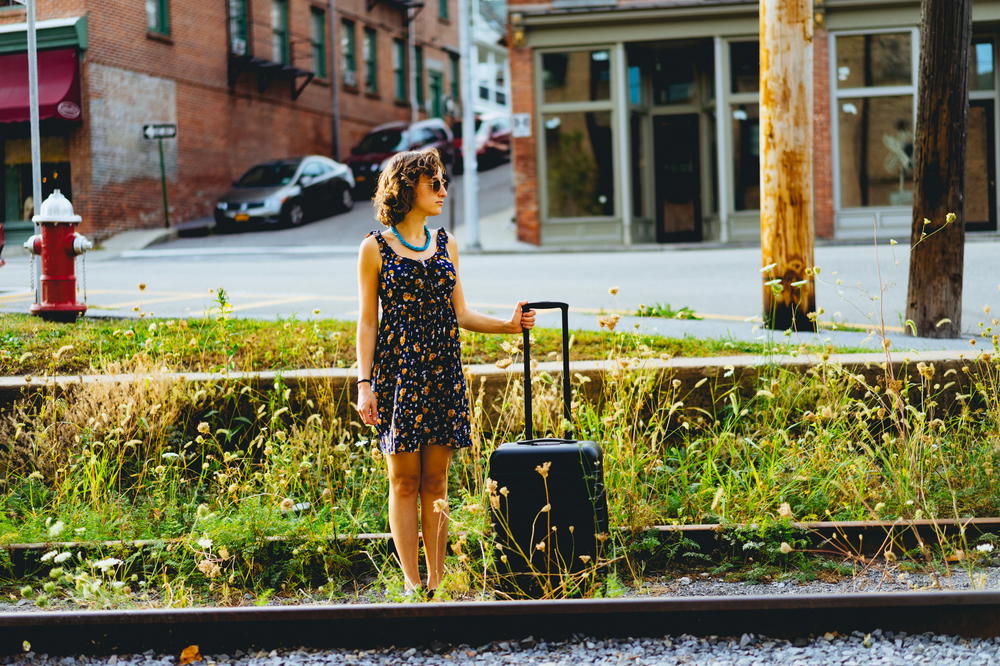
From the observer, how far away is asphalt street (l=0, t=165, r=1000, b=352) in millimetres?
9711

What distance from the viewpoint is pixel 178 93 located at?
93.9ft

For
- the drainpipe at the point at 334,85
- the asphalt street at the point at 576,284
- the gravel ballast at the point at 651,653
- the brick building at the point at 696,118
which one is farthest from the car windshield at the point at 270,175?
the gravel ballast at the point at 651,653

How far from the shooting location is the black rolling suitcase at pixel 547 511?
439 cm

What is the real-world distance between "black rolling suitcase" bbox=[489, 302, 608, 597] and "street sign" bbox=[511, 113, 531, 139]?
1854cm

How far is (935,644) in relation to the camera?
3.88 meters

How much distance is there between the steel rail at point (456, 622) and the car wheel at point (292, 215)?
2347 centimetres

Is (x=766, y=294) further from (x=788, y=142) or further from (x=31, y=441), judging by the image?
(x=31, y=441)

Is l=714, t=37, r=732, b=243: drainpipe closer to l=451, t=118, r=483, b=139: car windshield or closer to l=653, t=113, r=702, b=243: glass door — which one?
l=653, t=113, r=702, b=243: glass door

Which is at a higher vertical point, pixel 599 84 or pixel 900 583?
pixel 599 84

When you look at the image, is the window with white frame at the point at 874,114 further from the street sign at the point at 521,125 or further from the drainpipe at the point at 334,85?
the drainpipe at the point at 334,85

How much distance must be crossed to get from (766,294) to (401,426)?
16.8ft

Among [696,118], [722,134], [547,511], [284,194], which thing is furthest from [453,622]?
[284,194]

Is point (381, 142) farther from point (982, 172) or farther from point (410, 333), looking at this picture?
point (410, 333)

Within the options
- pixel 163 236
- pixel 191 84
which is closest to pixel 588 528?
pixel 163 236
